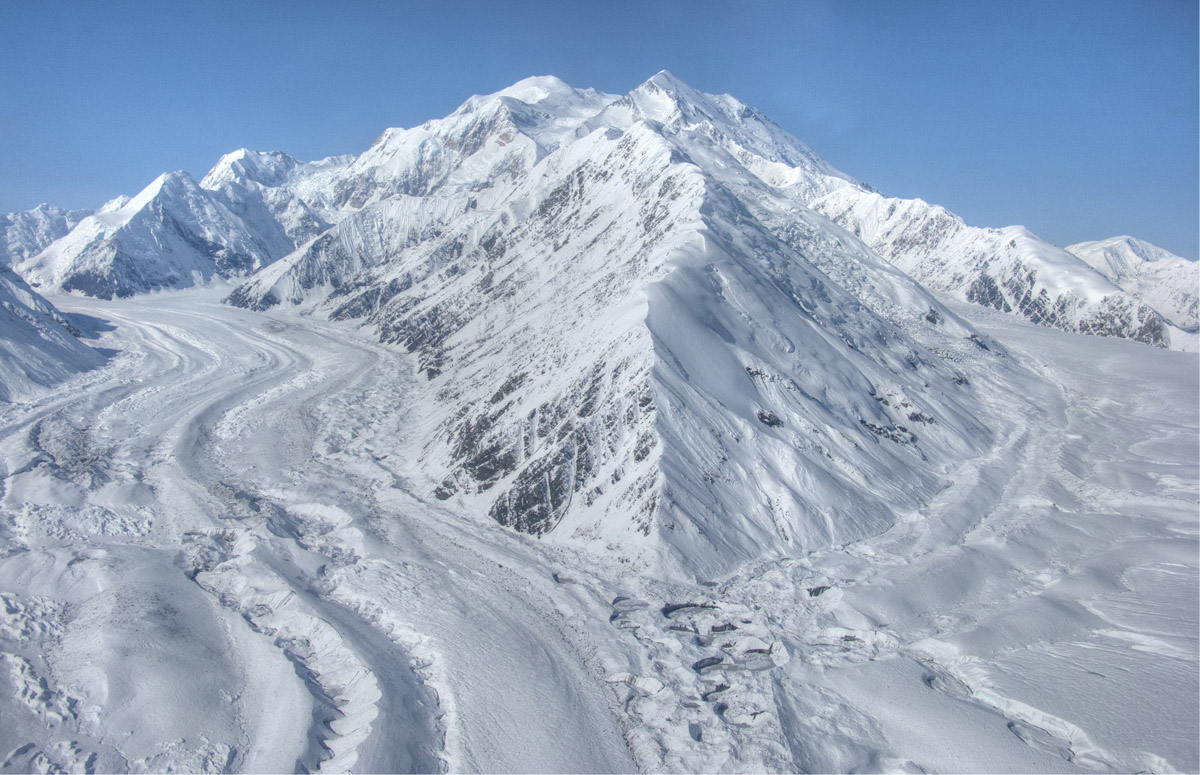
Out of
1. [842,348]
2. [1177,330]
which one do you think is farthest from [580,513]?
[1177,330]

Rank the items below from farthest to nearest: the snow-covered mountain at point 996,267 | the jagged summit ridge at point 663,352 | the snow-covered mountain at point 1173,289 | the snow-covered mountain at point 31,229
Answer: the snow-covered mountain at point 31,229 < the snow-covered mountain at point 1173,289 < the snow-covered mountain at point 996,267 < the jagged summit ridge at point 663,352

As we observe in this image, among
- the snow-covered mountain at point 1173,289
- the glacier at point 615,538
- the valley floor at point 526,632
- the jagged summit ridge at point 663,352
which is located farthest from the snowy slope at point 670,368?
the snow-covered mountain at point 1173,289

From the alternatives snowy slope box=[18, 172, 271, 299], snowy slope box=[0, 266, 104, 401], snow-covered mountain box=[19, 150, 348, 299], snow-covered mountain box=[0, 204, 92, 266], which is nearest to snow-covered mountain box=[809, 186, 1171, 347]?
snowy slope box=[0, 266, 104, 401]

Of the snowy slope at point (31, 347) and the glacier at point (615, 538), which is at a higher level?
the glacier at point (615, 538)

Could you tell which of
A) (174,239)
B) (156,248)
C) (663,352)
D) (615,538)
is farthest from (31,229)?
(615,538)

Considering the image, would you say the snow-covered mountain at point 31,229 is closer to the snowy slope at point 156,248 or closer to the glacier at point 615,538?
the snowy slope at point 156,248

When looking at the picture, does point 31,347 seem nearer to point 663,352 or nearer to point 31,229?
point 663,352

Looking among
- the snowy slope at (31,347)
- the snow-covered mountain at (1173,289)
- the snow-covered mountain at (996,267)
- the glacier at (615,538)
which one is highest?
the snow-covered mountain at (1173,289)
